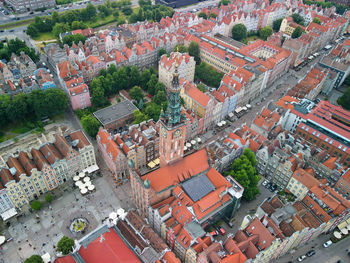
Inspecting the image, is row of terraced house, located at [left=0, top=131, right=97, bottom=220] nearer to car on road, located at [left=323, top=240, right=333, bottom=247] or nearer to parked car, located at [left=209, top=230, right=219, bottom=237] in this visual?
parked car, located at [left=209, top=230, right=219, bottom=237]

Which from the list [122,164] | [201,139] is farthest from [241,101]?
[122,164]

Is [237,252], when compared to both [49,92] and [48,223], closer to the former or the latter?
[48,223]

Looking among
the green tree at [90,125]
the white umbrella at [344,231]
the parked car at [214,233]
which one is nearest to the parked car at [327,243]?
the white umbrella at [344,231]

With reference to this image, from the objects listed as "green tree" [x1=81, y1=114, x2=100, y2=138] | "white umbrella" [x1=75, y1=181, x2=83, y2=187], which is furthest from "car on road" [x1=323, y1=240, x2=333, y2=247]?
"green tree" [x1=81, y1=114, x2=100, y2=138]

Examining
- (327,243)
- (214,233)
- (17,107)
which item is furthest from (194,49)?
(327,243)

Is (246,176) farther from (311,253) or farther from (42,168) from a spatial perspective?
(42,168)

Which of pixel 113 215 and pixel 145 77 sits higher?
pixel 145 77

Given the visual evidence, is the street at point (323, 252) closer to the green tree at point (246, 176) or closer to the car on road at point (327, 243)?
the car on road at point (327, 243)
